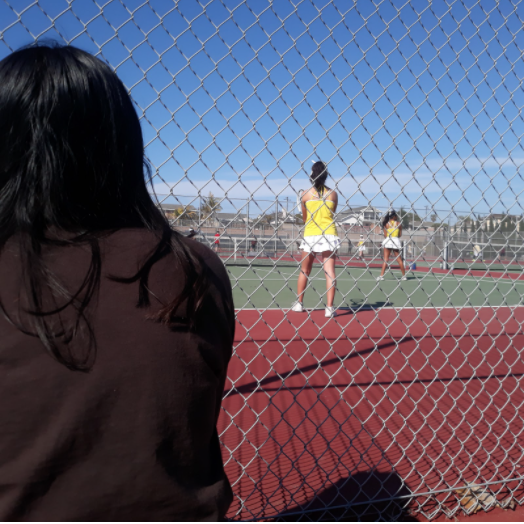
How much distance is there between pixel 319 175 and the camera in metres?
1.95

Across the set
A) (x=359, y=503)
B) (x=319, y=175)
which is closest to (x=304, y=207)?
(x=319, y=175)

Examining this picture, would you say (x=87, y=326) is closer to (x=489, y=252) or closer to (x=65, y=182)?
(x=65, y=182)

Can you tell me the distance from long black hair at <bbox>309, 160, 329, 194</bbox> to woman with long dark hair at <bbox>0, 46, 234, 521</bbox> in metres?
1.14

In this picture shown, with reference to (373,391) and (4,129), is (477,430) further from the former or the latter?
(4,129)

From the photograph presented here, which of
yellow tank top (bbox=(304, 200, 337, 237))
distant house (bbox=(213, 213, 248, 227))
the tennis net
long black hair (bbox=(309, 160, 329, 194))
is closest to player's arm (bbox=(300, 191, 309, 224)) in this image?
yellow tank top (bbox=(304, 200, 337, 237))

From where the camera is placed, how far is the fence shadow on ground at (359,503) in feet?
6.77

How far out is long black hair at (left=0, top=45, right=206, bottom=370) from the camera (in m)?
0.81

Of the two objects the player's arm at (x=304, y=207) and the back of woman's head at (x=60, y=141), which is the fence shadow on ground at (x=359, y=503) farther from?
the back of woman's head at (x=60, y=141)

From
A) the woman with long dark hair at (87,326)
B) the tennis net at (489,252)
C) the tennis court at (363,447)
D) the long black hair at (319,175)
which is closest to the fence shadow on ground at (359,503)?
the tennis court at (363,447)

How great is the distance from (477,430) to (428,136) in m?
1.93

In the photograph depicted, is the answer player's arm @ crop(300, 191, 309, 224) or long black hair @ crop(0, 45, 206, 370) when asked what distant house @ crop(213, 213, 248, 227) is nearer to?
player's arm @ crop(300, 191, 309, 224)

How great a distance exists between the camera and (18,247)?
Answer: 82 cm

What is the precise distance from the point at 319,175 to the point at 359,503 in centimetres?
153

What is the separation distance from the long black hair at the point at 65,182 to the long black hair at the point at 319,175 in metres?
1.13
